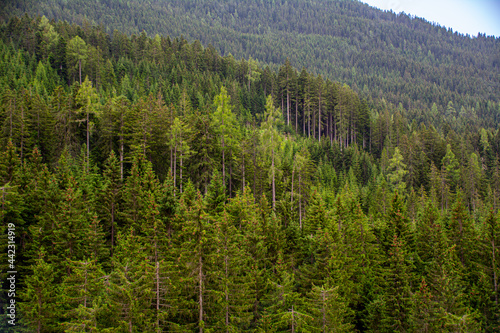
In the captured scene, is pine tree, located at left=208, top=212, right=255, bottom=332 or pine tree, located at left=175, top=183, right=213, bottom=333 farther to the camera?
pine tree, located at left=208, top=212, right=255, bottom=332

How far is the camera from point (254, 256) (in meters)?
30.4

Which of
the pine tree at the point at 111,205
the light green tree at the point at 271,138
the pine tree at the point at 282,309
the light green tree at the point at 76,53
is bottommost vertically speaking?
the pine tree at the point at 282,309

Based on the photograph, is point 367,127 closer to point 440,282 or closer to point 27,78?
point 440,282

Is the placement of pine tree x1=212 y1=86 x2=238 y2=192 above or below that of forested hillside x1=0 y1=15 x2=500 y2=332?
above

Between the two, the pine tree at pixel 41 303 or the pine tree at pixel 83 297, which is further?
the pine tree at pixel 41 303

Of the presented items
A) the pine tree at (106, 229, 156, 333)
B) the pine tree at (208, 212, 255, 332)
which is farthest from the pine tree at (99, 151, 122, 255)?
→ the pine tree at (208, 212, 255, 332)

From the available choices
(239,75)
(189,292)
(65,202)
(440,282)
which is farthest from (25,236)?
(239,75)

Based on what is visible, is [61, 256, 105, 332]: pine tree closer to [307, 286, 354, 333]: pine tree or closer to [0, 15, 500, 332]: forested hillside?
[0, 15, 500, 332]: forested hillside

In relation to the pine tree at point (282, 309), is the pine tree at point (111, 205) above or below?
above

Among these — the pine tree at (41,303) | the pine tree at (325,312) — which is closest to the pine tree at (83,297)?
the pine tree at (41,303)

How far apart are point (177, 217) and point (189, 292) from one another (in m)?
6.85

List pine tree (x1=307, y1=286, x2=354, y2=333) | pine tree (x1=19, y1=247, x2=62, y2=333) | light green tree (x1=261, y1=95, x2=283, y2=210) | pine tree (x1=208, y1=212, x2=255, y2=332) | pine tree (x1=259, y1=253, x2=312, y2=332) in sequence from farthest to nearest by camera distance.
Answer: light green tree (x1=261, y1=95, x2=283, y2=210), pine tree (x1=259, y1=253, x2=312, y2=332), pine tree (x1=307, y1=286, x2=354, y2=333), pine tree (x1=208, y1=212, x2=255, y2=332), pine tree (x1=19, y1=247, x2=62, y2=333)

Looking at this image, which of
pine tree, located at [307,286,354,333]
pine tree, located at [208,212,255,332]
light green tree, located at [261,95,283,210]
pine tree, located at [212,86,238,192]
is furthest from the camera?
pine tree, located at [212,86,238,192]

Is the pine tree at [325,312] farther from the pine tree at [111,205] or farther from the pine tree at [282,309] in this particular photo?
Answer: the pine tree at [111,205]
